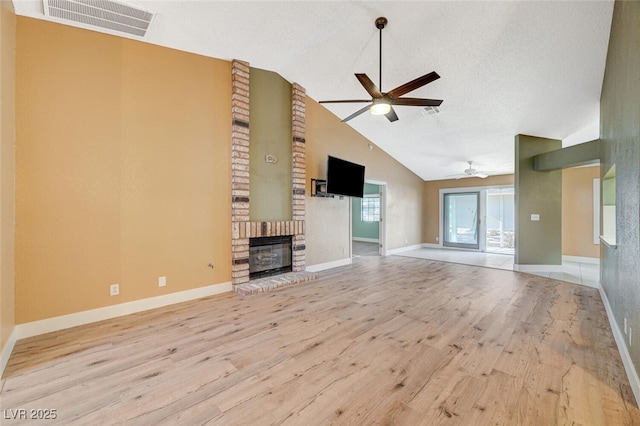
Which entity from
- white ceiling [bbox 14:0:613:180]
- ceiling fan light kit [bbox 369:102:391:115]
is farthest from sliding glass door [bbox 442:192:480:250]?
Result: ceiling fan light kit [bbox 369:102:391:115]

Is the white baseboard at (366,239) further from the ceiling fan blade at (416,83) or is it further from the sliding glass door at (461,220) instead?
the ceiling fan blade at (416,83)

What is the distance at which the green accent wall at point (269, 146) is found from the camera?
4.57m

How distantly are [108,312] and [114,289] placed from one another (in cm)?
26

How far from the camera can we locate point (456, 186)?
9.14 metres

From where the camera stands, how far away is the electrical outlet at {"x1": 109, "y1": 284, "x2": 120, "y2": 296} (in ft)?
10.4

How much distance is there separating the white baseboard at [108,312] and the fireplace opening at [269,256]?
0.68 meters

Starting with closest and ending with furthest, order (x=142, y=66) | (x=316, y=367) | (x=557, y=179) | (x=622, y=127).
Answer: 1. (x=316, y=367)
2. (x=622, y=127)
3. (x=142, y=66)
4. (x=557, y=179)

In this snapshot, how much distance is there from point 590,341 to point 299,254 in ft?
13.1

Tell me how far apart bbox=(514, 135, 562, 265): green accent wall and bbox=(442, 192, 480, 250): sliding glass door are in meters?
3.04

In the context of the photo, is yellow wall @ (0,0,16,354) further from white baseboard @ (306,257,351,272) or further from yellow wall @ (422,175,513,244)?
yellow wall @ (422,175,513,244)

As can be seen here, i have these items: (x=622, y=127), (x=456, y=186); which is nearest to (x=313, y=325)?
(x=622, y=127)

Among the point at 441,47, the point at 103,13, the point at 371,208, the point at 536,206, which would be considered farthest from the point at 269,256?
the point at 371,208

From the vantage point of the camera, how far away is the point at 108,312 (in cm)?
313

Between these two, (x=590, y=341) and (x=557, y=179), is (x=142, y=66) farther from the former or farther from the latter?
(x=557, y=179)
